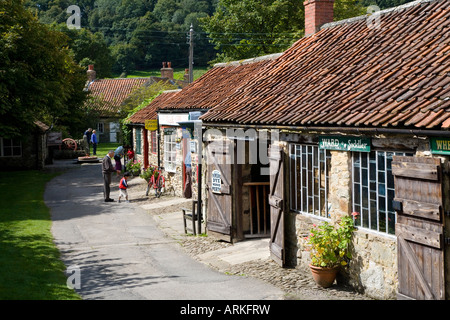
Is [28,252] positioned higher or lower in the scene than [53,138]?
lower

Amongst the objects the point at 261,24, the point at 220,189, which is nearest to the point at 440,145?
the point at 220,189

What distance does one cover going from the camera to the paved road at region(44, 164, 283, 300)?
31.2ft

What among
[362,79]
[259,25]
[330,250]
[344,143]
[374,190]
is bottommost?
[330,250]

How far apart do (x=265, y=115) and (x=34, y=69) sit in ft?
59.3

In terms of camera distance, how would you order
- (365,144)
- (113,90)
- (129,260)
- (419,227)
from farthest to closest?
(113,90) < (129,260) < (365,144) < (419,227)

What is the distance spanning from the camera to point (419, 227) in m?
7.93

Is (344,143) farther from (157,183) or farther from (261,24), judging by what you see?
(261,24)

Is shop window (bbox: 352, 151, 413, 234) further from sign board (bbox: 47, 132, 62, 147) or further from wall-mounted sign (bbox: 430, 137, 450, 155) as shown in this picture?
sign board (bbox: 47, 132, 62, 147)

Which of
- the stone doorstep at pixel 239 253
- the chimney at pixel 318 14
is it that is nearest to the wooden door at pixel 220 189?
the stone doorstep at pixel 239 253

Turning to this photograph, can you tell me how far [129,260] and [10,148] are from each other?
21.3 m

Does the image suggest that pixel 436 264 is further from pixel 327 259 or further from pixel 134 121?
pixel 134 121

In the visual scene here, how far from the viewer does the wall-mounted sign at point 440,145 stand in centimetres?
737

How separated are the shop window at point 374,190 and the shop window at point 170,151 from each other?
41.8 feet

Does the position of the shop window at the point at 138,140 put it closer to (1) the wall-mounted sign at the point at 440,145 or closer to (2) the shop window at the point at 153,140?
(2) the shop window at the point at 153,140
